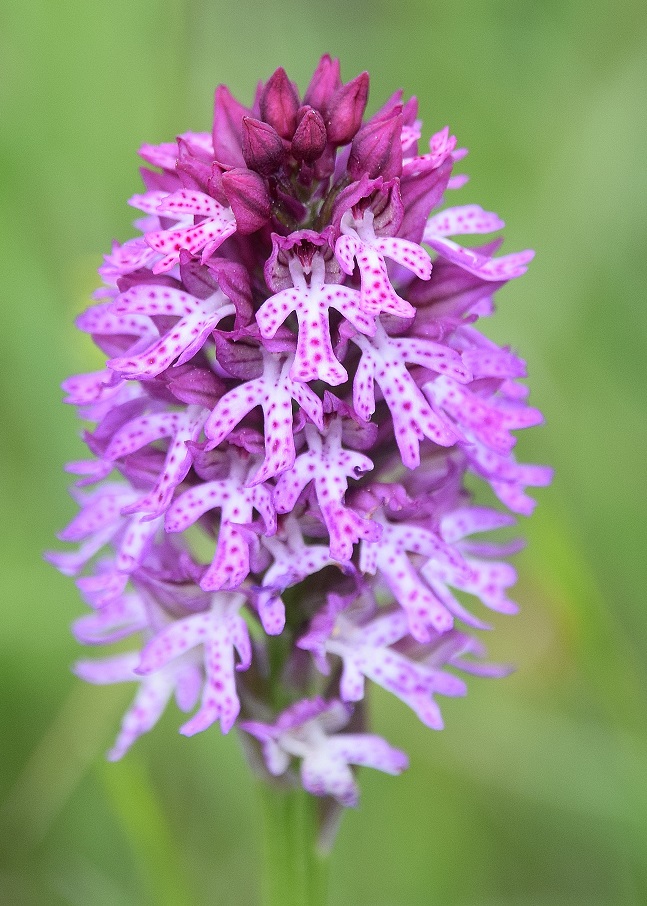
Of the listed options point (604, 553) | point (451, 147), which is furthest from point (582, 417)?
point (451, 147)

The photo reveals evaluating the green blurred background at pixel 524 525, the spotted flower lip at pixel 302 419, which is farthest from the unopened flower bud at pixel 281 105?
the green blurred background at pixel 524 525

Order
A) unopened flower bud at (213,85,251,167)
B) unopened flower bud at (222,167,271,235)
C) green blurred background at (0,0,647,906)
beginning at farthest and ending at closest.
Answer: green blurred background at (0,0,647,906) → unopened flower bud at (213,85,251,167) → unopened flower bud at (222,167,271,235)

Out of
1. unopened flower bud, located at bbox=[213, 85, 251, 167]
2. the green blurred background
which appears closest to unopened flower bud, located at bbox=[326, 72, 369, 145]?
unopened flower bud, located at bbox=[213, 85, 251, 167]

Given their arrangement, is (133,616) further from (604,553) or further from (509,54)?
(509,54)

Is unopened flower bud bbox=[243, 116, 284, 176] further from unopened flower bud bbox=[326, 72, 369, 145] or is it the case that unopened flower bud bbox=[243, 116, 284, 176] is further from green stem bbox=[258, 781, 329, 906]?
green stem bbox=[258, 781, 329, 906]

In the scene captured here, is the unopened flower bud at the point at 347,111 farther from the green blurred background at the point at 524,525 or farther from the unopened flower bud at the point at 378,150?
the green blurred background at the point at 524,525

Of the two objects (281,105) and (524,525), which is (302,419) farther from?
(524,525)

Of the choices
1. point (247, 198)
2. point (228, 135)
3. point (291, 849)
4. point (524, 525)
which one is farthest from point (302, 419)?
point (524, 525)
